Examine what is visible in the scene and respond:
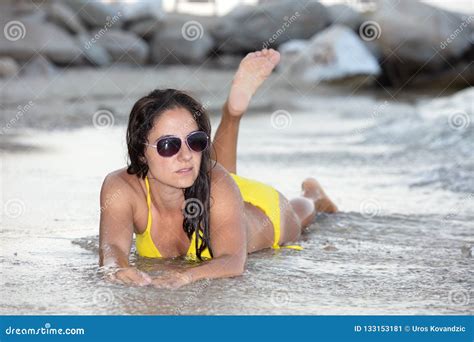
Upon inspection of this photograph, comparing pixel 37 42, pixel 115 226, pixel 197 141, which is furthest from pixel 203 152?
pixel 37 42

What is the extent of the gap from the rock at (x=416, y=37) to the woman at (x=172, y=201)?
12448 millimetres

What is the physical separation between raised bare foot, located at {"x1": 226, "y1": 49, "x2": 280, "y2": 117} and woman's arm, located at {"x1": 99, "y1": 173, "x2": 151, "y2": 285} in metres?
1.13

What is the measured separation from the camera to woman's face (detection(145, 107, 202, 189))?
153 inches

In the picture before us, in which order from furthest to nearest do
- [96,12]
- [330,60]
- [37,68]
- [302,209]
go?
[96,12] < [330,60] < [37,68] < [302,209]

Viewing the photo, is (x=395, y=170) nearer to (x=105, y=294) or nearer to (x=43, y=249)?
(x=43, y=249)

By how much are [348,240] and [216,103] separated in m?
7.92

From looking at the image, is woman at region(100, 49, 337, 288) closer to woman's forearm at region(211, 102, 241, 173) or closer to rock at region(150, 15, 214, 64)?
woman's forearm at region(211, 102, 241, 173)

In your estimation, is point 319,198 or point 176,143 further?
point 319,198

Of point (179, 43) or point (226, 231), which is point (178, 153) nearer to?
point (226, 231)

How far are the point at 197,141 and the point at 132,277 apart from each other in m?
0.62

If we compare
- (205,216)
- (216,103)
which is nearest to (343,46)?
(216,103)

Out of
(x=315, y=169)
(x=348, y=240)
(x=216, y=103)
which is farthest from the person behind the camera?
(x=216, y=103)

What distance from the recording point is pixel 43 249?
470cm

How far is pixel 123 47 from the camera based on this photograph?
1853cm
